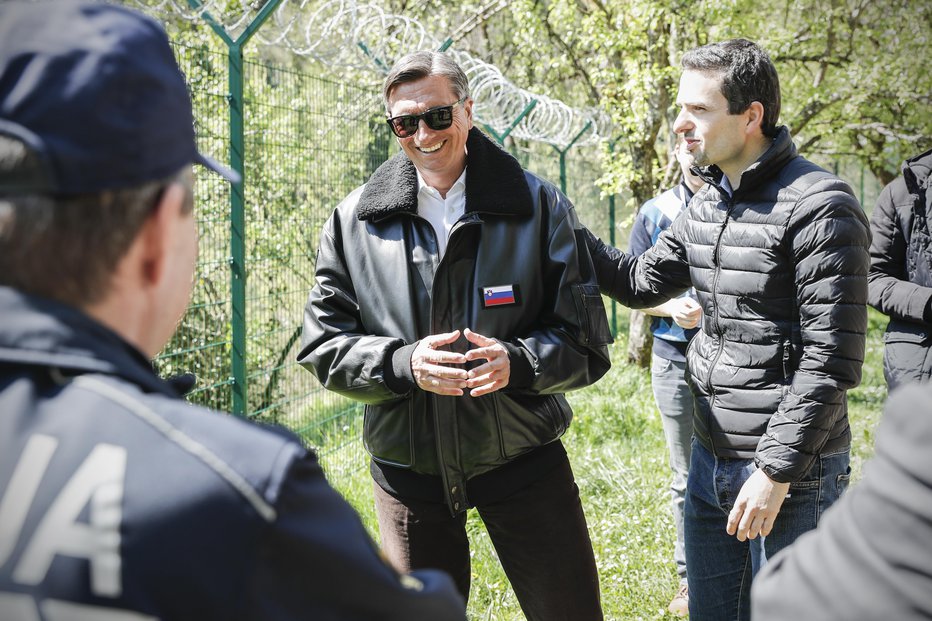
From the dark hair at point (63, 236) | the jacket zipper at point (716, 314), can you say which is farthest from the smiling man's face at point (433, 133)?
the dark hair at point (63, 236)

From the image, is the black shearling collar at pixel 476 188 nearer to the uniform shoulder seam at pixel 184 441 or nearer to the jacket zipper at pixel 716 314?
the jacket zipper at pixel 716 314

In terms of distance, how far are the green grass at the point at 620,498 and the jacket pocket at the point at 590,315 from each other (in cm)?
164

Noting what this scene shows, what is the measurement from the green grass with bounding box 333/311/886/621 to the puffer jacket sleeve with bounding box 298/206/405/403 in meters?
1.65

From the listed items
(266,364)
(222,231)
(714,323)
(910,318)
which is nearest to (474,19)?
(266,364)

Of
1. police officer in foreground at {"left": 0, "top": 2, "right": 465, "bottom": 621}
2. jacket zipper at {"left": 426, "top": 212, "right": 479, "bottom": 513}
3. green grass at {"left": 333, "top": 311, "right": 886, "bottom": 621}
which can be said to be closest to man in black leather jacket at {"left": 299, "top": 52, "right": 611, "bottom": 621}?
jacket zipper at {"left": 426, "top": 212, "right": 479, "bottom": 513}

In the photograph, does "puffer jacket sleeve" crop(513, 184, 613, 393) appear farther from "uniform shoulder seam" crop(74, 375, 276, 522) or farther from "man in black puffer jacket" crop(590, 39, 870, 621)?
"uniform shoulder seam" crop(74, 375, 276, 522)

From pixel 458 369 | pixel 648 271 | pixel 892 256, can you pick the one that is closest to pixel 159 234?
pixel 458 369

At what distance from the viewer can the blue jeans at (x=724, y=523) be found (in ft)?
8.30

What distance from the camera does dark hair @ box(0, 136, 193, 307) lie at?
3.16 feet

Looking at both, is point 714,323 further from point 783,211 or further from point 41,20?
point 41,20

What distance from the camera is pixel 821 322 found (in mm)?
2373

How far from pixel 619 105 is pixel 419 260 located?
6143mm

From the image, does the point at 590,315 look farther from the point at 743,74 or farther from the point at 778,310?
the point at 743,74

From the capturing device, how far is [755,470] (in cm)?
251
